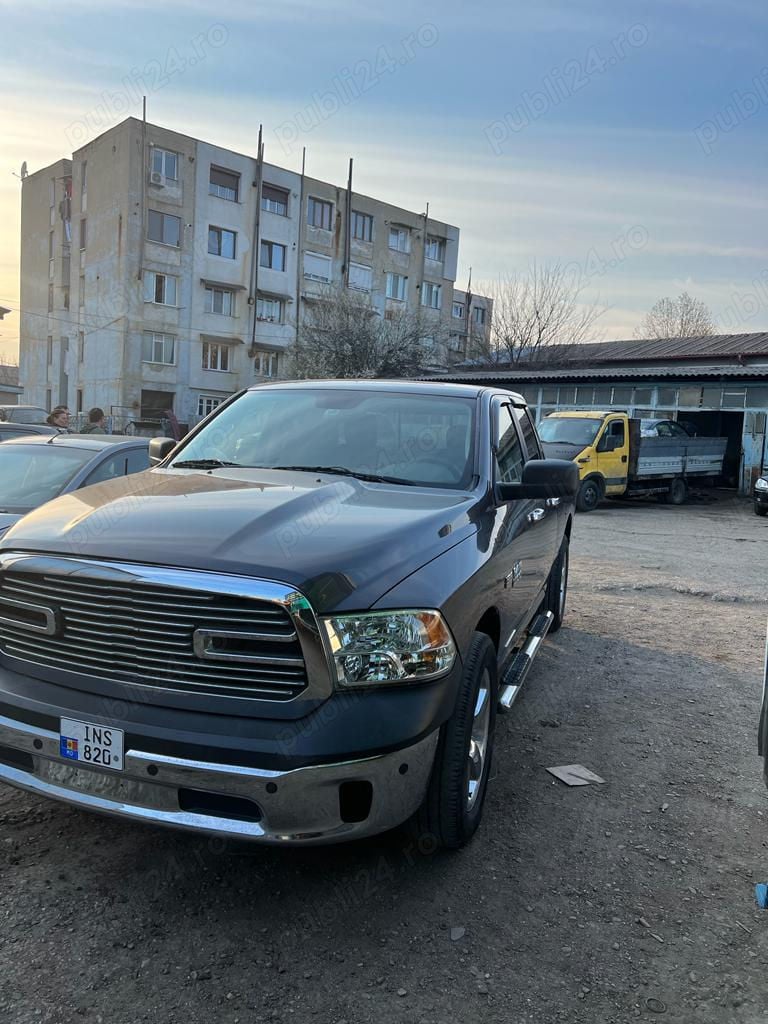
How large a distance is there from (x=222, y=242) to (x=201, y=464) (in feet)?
134

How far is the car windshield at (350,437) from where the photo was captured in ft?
12.3

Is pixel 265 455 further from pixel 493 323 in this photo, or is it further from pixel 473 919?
pixel 493 323

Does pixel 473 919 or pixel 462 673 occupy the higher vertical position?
pixel 462 673

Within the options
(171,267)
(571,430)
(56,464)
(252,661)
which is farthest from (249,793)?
(171,267)

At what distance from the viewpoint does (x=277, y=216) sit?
143 feet

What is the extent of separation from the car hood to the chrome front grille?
8cm

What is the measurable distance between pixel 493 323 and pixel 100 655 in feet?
131

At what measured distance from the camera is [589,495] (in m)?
18.2

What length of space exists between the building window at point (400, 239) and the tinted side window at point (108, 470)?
46369 mm

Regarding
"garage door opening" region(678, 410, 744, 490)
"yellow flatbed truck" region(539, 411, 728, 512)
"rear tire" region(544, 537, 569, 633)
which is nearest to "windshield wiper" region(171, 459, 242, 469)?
"rear tire" region(544, 537, 569, 633)

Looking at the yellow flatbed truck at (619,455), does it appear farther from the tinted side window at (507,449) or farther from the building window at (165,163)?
the building window at (165,163)

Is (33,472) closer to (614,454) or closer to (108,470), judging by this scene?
(108,470)

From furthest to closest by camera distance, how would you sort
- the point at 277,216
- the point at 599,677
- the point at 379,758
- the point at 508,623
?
the point at 277,216
the point at 599,677
the point at 508,623
the point at 379,758

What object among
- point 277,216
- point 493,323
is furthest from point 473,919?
point 277,216
